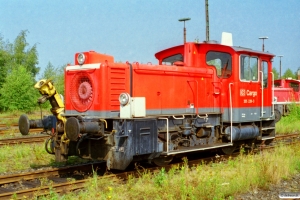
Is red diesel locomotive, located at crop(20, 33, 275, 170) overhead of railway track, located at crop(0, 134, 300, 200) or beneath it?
overhead

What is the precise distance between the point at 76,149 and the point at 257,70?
5932 millimetres

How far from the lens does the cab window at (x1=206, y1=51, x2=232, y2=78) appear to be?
9.95 meters

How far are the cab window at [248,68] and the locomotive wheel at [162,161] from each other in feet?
10.5

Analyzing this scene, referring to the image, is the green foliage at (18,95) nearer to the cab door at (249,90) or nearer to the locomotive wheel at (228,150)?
the locomotive wheel at (228,150)

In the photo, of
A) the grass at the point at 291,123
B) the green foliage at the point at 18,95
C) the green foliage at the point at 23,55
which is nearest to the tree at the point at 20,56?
the green foliage at the point at 23,55

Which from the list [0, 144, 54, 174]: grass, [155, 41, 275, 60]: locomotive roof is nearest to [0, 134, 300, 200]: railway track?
[0, 144, 54, 174]: grass

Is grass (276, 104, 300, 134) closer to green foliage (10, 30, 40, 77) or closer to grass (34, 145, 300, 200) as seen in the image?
grass (34, 145, 300, 200)

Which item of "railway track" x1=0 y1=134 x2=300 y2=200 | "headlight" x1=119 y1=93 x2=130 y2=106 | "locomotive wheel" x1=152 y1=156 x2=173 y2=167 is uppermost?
"headlight" x1=119 y1=93 x2=130 y2=106

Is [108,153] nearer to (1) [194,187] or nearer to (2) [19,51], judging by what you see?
(1) [194,187]

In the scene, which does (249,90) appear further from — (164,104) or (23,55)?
(23,55)

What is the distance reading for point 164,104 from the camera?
8688 mm

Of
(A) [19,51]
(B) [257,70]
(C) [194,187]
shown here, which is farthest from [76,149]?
(A) [19,51]

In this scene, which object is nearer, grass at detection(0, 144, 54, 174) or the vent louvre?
the vent louvre

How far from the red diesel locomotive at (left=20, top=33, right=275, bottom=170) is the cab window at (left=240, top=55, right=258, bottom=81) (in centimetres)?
3
